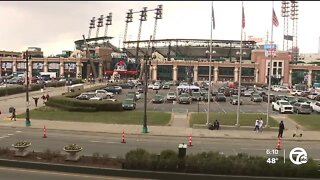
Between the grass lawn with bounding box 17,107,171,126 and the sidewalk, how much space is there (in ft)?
7.06

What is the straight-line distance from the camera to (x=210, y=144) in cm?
2917

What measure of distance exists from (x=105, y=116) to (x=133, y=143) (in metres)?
13.8

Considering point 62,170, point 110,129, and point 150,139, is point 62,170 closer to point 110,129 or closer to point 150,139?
point 150,139

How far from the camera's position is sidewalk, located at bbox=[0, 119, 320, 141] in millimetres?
33000

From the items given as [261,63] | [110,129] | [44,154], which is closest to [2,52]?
[261,63]

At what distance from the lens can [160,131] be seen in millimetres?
34438

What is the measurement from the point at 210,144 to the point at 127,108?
802 inches

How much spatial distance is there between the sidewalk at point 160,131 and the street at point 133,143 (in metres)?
1.10

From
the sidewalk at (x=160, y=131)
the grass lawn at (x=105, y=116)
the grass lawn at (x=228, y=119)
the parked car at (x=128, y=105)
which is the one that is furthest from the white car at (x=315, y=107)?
the parked car at (x=128, y=105)

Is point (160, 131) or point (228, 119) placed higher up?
point (228, 119)

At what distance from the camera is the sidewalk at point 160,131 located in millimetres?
33000

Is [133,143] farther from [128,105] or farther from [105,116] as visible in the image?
[128,105]

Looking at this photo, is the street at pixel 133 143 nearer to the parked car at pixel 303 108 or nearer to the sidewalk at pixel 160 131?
the sidewalk at pixel 160 131

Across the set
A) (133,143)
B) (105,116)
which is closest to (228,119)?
(105,116)
